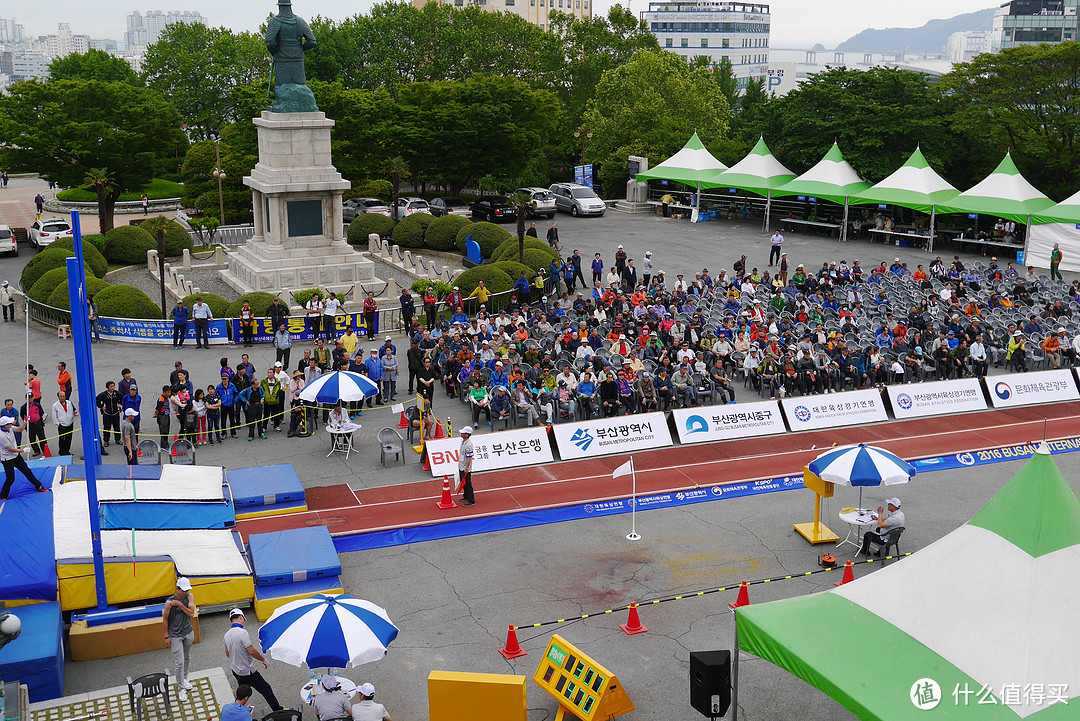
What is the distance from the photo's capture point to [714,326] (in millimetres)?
29172

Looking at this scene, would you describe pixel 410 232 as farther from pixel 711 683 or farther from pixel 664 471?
pixel 711 683

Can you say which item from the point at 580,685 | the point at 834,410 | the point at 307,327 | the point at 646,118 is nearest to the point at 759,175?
the point at 646,118

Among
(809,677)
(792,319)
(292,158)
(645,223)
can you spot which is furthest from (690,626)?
(645,223)

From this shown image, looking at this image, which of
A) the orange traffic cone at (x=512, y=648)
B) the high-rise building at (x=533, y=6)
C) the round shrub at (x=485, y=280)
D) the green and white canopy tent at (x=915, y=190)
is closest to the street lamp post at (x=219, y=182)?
the round shrub at (x=485, y=280)

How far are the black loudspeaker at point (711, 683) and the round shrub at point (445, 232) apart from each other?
1322 inches

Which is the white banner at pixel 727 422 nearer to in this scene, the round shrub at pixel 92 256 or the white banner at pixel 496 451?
the white banner at pixel 496 451

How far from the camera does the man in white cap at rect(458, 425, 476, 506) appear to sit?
1947 centimetres

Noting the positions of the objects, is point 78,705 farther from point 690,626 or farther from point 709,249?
point 709,249

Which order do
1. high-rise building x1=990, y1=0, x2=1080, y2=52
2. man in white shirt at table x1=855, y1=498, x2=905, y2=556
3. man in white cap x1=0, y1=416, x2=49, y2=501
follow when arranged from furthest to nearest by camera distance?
high-rise building x1=990, y1=0, x2=1080, y2=52 < man in white shirt at table x1=855, y1=498, x2=905, y2=556 < man in white cap x1=0, y1=416, x2=49, y2=501

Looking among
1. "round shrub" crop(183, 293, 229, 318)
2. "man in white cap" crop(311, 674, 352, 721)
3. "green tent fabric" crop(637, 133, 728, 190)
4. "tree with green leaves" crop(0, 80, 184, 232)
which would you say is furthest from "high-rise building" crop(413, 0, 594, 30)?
"man in white cap" crop(311, 674, 352, 721)

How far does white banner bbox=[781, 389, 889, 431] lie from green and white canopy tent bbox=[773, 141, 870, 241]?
2409cm

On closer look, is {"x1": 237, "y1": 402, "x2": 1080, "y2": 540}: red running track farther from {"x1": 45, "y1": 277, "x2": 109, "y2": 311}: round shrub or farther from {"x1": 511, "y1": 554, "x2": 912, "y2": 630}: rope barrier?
{"x1": 45, "y1": 277, "x2": 109, "y2": 311}: round shrub

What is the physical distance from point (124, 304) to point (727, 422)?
18.7 metres

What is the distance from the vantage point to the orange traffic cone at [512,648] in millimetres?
14383
